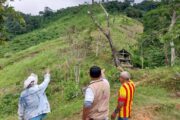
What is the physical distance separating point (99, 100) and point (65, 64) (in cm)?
→ 3498

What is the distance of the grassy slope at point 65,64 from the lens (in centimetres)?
1562

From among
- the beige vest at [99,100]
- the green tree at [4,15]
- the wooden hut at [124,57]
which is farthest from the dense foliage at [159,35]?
the beige vest at [99,100]

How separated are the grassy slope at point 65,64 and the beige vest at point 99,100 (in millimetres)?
4911

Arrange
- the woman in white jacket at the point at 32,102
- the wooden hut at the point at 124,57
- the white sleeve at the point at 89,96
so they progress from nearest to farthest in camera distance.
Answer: the white sleeve at the point at 89,96 → the woman in white jacket at the point at 32,102 → the wooden hut at the point at 124,57

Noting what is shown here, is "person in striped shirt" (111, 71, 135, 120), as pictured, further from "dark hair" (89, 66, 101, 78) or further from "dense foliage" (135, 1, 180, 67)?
"dense foliage" (135, 1, 180, 67)

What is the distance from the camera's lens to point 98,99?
6598 mm

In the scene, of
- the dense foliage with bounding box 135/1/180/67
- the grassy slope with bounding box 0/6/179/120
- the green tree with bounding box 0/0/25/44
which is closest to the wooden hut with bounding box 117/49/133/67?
the grassy slope with bounding box 0/6/179/120

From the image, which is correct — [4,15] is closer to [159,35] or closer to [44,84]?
[44,84]

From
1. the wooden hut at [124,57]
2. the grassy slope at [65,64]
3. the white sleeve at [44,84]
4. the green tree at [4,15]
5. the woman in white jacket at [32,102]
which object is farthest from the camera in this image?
the wooden hut at [124,57]

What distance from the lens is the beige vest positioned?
21.5 feet

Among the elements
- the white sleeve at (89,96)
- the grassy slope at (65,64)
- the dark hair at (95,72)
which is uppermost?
the dark hair at (95,72)

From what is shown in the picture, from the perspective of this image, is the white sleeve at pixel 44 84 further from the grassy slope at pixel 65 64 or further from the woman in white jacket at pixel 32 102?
the grassy slope at pixel 65 64

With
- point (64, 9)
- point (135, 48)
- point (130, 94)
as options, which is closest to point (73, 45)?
point (135, 48)

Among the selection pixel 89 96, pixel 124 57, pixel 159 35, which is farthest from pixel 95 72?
pixel 124 57
